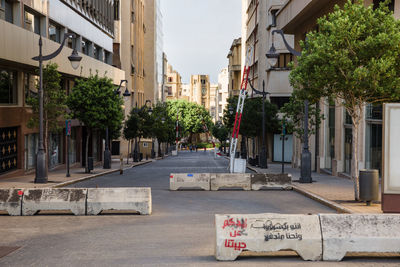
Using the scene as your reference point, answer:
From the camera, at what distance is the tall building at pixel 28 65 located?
3034 cm

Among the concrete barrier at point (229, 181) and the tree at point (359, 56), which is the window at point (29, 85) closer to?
the concrete barrier at point (229, 181)

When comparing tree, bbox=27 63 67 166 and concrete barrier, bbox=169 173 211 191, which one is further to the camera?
tree, bbox=27 63 67 166

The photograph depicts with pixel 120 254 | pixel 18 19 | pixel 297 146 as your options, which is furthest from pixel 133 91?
pixel 120 254

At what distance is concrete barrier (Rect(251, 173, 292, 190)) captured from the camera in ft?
80.1

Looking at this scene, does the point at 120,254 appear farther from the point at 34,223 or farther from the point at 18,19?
the point at 18,19

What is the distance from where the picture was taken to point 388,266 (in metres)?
9.98

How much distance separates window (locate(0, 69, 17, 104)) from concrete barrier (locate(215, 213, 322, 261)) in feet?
75.1

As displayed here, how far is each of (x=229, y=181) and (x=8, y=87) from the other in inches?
576

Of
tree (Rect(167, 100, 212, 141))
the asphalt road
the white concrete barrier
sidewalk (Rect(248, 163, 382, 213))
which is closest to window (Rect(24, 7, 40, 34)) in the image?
sidewalk (Rect(248, 163, 382, 213))

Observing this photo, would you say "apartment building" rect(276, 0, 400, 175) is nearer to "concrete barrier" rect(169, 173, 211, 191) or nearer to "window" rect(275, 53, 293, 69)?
"concrete barrier" rect(169, 173, 211, 191)

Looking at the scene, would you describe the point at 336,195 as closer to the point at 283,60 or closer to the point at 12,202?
the point at 12,202

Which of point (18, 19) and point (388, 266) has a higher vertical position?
point (18, 19)

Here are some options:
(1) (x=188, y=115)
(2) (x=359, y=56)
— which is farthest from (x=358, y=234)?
(1) (x=188, y=115)

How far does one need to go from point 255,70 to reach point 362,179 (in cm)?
5278
